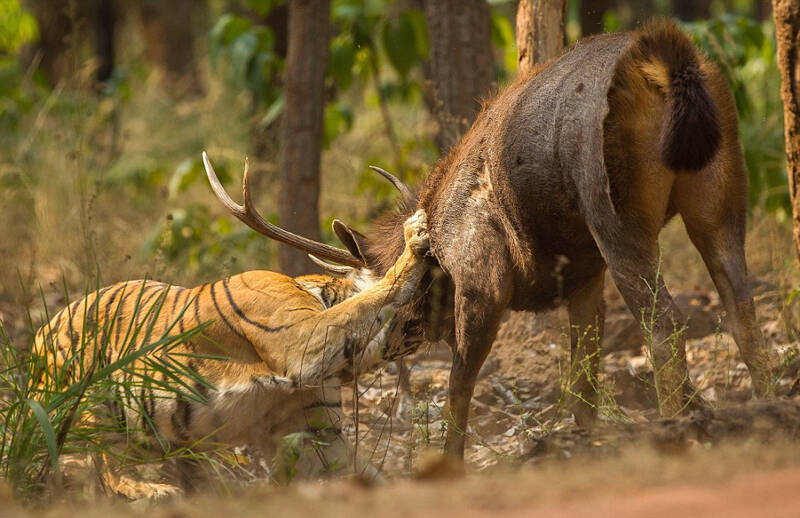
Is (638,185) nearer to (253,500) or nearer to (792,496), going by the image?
(792,496)

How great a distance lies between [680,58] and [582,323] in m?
1.65

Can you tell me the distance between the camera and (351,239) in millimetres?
5207

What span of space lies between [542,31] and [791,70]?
1503mm

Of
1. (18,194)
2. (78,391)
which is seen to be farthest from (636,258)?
(18,194)

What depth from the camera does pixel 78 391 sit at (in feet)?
13.0

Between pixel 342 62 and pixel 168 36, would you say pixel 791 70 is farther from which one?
pixel 168 36

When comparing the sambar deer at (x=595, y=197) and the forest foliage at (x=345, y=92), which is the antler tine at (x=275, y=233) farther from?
the forest foliage at (x=345, y=92)

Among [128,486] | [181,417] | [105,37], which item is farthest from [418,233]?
[105,37]

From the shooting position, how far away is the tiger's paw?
15.5ft

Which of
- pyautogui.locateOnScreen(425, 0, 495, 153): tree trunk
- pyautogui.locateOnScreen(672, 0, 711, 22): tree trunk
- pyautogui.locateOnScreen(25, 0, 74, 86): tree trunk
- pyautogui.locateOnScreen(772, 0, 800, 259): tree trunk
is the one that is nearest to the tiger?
pyautogui.locateOnScreen(772, 0, 800, 259): tree trunk

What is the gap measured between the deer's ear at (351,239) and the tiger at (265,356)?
0.32m

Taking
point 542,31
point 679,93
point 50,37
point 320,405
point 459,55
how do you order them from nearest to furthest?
point 679,93, point 320,405, point 542,31, point 459,55, point 50,37

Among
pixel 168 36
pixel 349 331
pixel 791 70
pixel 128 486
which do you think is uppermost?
pixel 168 36

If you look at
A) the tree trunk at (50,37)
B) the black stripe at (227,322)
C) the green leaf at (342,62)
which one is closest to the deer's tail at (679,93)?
the black stripe at (227,322)
